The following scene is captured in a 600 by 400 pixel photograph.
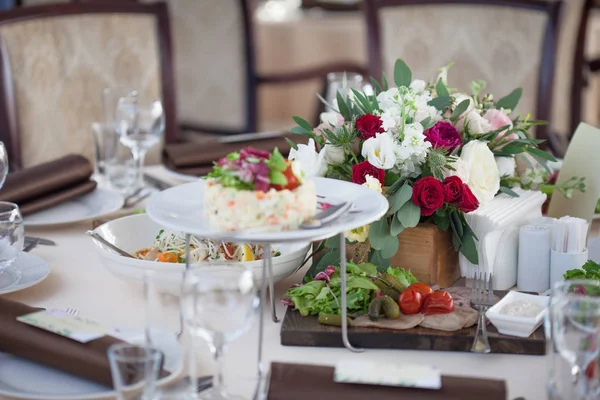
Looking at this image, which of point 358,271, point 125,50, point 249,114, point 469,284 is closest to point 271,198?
point 358,271

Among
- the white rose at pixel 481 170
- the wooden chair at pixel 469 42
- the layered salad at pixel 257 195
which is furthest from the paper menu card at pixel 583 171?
the wooden chair at pixel 469 42

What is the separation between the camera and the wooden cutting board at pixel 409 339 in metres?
1.14

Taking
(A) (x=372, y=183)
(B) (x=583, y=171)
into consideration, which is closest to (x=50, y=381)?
(A) (x=372, y=183)

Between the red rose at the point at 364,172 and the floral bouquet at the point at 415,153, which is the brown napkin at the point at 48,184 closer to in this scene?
the floral bouquet at the point at 415,153

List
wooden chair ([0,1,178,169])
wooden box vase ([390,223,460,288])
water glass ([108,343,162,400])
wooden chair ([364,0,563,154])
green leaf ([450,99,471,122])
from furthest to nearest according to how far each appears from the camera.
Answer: wooden chair ([364,0,563,154]) → wooden chair ([0,1,178,169]) → green leaf ([450,99,471,122]) → wooden box vase ([390,223,460,288]) → water glass ([108,343,162,400])

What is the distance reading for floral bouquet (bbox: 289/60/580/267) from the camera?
1354 mm

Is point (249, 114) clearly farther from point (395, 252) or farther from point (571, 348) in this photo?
point (571, 348)

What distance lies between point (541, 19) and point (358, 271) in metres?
1.96

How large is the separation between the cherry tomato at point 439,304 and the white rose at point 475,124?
1.34 ft

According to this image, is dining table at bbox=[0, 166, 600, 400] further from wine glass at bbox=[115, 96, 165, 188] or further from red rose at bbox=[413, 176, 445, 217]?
wine glass at bbox=[115, 96, 165, 188]

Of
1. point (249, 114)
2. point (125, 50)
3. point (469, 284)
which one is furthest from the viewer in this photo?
point (249, 114)

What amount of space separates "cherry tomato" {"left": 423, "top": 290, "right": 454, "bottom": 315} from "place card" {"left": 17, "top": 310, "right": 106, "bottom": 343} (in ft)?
1.53

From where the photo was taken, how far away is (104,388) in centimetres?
100

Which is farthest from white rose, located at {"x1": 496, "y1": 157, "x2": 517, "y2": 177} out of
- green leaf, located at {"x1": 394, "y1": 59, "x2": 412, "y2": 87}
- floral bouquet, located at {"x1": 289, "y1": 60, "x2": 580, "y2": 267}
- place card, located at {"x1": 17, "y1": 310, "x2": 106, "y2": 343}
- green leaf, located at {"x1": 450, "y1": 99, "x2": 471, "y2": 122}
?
place card, located at {"x1": 17, "y1": 310, "x2": 106, "y2": 343}
